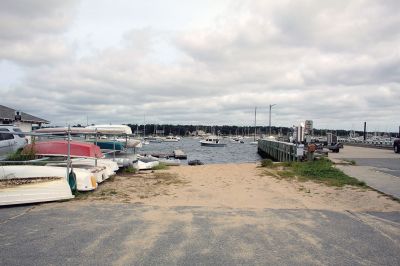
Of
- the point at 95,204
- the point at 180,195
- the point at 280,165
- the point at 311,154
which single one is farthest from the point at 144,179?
the point at 311,154

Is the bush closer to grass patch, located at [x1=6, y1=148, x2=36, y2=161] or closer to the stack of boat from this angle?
the stack of boat

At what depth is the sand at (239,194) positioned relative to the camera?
8.80 meters

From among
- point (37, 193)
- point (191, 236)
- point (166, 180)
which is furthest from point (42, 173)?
point (191, 236)

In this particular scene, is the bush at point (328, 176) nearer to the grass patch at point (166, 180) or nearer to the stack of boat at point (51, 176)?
the grass patch at point (166, 180)

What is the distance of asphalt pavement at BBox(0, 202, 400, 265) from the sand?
0.87 m

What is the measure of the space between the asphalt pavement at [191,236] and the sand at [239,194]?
87 cm

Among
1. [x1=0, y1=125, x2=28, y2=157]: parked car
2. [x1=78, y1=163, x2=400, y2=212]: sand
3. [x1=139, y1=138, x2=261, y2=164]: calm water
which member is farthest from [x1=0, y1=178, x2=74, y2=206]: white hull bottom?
[x1=139, y1=138, x2=261, y2=164]: calm water

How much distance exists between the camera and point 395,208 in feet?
27.7

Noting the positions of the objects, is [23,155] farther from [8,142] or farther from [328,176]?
[328,176]

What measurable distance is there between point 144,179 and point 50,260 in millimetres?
8556

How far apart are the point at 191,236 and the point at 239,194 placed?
185 inches

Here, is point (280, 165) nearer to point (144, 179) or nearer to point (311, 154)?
point (311, 154)

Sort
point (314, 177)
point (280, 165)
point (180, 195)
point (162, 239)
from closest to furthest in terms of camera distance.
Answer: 1. point (162, 239)
2. point (180, 195)
3. point (314, 177)
4. point (280, 165)

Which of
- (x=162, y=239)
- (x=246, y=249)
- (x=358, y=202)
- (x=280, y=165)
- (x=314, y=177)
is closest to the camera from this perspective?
(x=246, y=249)
